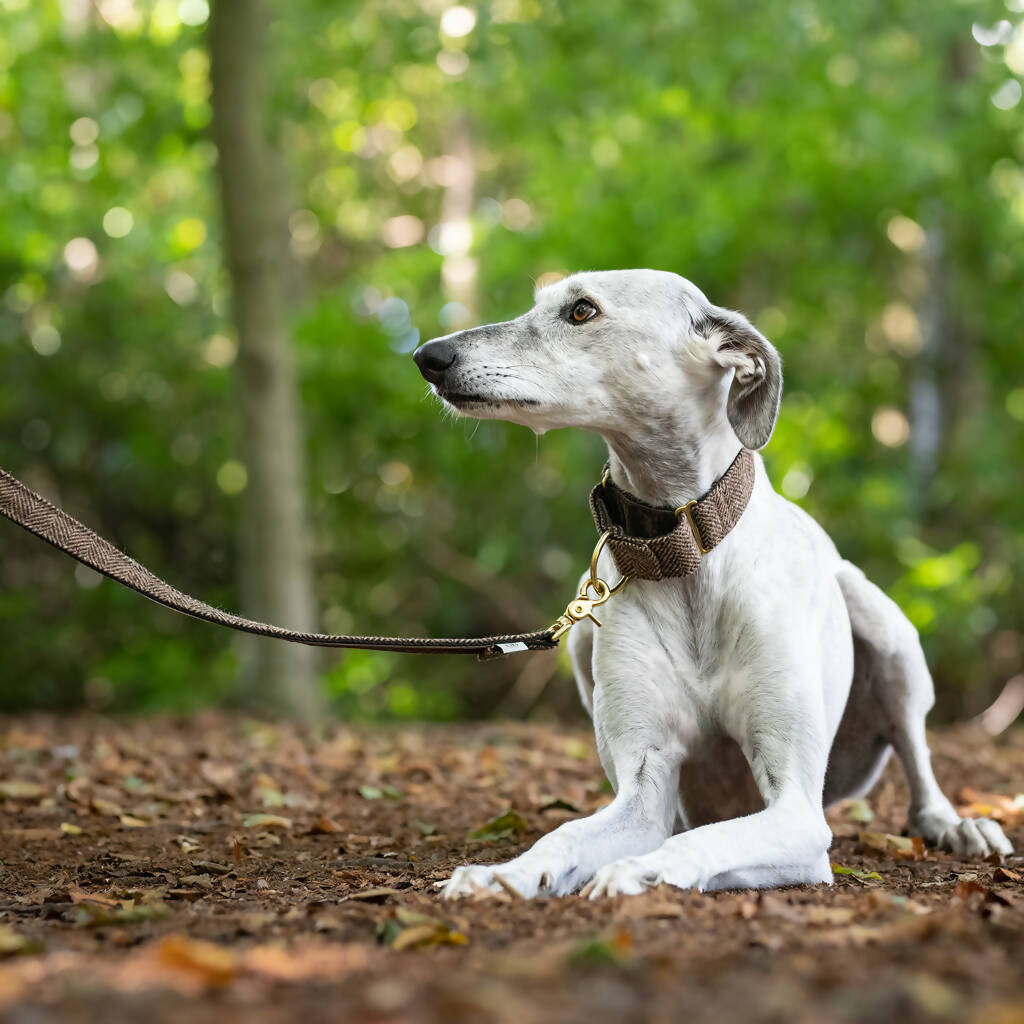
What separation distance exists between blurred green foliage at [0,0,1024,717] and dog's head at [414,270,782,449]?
579cm

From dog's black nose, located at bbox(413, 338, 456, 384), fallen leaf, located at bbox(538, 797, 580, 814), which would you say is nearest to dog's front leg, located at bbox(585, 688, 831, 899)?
dog's black nose, located at bbox(413, 338, 456, 384)

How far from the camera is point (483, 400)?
3496mm

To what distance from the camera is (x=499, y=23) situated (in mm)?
8562

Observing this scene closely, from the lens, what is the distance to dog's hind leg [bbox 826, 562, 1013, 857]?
432 centimetres

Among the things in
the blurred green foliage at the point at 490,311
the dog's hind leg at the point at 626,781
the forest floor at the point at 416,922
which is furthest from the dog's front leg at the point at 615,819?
the blurred green foliage at the point at 490,311

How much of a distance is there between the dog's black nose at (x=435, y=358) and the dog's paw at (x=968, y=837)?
2.27 meters

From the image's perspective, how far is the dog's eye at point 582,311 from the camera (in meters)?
3.60

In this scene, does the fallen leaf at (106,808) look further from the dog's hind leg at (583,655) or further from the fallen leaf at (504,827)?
the dog's hind leg at (583,655)

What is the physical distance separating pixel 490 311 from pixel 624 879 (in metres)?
9.12

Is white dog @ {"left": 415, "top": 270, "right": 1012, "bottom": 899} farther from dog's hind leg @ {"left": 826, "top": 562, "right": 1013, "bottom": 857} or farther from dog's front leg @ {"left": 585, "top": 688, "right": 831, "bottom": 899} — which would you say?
dog's hind leg @ {"left": 826, "top": 562, "right": 1013, "bottom": 857}

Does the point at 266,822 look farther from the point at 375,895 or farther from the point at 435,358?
the point at 435,358

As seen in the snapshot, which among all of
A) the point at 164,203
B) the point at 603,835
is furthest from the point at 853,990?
the point at 164,203

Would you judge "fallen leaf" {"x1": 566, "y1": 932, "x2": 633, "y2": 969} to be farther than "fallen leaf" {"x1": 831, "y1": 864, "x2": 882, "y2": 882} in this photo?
No

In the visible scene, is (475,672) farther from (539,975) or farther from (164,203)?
(539,975)
